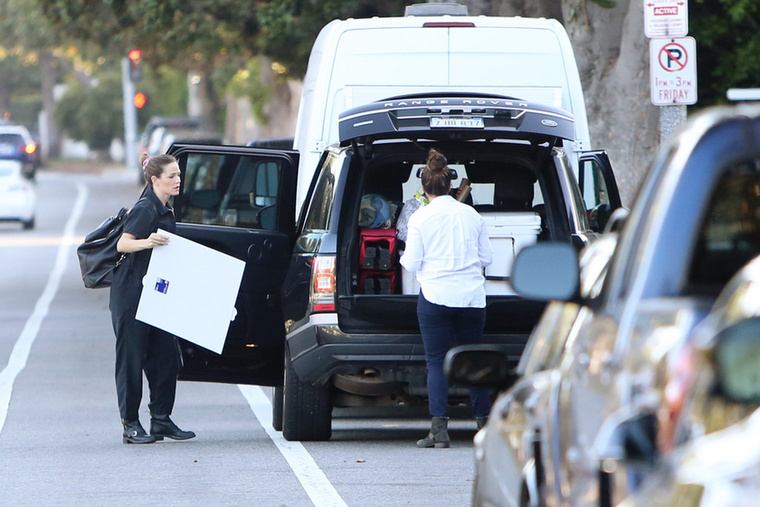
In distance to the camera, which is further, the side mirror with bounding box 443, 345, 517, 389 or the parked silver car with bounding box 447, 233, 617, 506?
the side mirror with bounding box 443, 345, 517, 389

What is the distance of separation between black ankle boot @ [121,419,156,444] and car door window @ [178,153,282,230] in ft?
4.95

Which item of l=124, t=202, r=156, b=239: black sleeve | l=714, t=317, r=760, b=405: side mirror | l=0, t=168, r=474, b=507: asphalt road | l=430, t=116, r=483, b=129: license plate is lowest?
l=0, t=168, r=474, b=507: asphalt road

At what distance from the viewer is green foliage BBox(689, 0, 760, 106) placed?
18641mm

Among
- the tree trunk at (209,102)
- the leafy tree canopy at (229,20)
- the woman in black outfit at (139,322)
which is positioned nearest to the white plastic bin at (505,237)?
the woman in black outfit at (139,322)

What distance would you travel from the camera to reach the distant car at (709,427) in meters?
2.42

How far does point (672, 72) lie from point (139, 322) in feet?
14.8

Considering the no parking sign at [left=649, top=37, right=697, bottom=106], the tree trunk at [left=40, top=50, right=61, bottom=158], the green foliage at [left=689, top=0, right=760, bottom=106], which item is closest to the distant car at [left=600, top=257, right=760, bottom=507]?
the no parking sign at [left=649, top=37, right=697, bottom=106]

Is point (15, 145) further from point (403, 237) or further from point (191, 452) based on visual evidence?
point (191, 452)

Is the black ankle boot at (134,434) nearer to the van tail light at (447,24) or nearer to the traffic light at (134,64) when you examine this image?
Result: the van tail light at (447,24)

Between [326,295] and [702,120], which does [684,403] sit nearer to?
[702,120]

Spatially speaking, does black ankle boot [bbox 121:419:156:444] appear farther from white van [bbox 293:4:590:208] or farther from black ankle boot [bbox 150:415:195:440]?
white van [bbox 293:4:590:208]

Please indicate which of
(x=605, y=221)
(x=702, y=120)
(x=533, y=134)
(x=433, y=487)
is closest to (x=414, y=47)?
(x=605, y=221)

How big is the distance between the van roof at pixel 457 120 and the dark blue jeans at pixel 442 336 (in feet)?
3.19

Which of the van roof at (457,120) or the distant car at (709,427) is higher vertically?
the van roof at (457,120)
